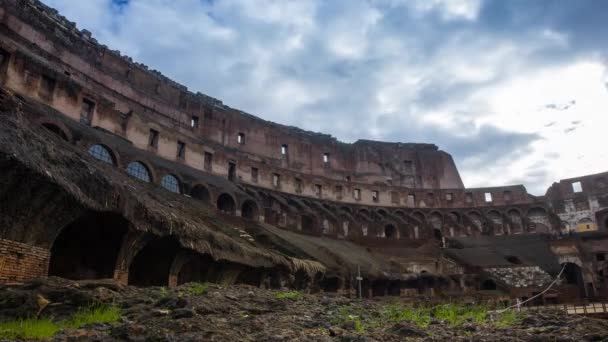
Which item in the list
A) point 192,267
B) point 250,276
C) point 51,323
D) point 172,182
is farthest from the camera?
point 172,182

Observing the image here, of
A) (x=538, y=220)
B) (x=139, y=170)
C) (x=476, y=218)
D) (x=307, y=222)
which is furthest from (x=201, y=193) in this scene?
(x=538, y=220)

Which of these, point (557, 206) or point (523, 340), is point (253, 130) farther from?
point (523, 340)

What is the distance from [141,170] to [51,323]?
70.0ft

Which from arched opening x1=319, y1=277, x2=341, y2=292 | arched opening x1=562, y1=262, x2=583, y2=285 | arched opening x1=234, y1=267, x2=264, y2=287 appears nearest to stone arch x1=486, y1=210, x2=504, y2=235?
arched opening x1=562, y1=262, x2=583, y2=285

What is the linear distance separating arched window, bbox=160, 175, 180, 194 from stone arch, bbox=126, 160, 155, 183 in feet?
3.44

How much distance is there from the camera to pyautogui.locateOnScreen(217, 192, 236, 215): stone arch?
1277 inches

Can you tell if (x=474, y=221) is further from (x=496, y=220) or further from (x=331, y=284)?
(x=331, y=284)

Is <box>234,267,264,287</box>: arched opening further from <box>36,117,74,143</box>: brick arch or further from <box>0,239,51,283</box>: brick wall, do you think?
<box>36,117,74,143</box>: brick arch

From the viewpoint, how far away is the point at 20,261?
8.40 m

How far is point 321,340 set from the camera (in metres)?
5.78

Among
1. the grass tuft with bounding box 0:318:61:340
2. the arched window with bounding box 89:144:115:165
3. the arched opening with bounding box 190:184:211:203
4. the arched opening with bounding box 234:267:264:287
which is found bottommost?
the grass tuft with bounding box 0:318:61:340

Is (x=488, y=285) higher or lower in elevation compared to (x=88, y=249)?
lower

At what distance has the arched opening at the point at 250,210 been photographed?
112 feet

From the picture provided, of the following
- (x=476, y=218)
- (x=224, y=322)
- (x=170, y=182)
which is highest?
(x=476, y=218)
